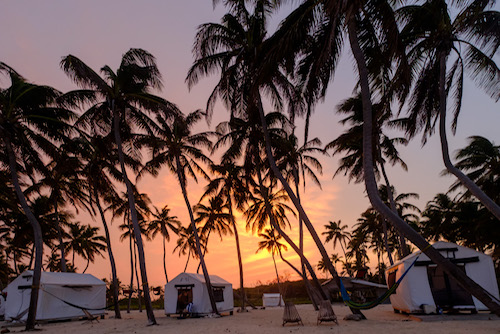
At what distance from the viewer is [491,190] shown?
728 inches

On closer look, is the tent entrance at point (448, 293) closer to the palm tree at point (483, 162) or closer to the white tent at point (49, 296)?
the palm tree at point (483, 162)

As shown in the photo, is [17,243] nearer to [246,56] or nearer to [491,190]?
[246,56]

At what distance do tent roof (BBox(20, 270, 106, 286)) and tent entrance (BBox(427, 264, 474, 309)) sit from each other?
1563cm

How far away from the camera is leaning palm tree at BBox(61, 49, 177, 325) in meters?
12.7

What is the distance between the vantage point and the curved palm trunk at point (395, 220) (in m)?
5.18

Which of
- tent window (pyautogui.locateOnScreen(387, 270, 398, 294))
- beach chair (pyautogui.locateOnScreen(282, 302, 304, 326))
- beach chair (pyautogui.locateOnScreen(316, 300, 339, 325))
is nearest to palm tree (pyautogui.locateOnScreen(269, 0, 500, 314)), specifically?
beach chair (pyautogui.locateOnScreen(316, 300, 339, 325))

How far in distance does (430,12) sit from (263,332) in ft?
31.2

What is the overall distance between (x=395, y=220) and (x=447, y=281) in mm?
8309

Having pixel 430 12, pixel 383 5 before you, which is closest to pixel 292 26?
pixel 383 5

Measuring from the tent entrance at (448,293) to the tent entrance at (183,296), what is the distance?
35.0 ft

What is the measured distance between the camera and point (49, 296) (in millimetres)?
15320

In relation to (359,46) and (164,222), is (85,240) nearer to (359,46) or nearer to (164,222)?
(164,222)

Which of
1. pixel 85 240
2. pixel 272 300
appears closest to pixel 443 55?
pixel 272 300

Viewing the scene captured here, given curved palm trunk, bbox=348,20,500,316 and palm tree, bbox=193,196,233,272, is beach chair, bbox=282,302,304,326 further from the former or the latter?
palm tree, bbox=193,196,233,272
